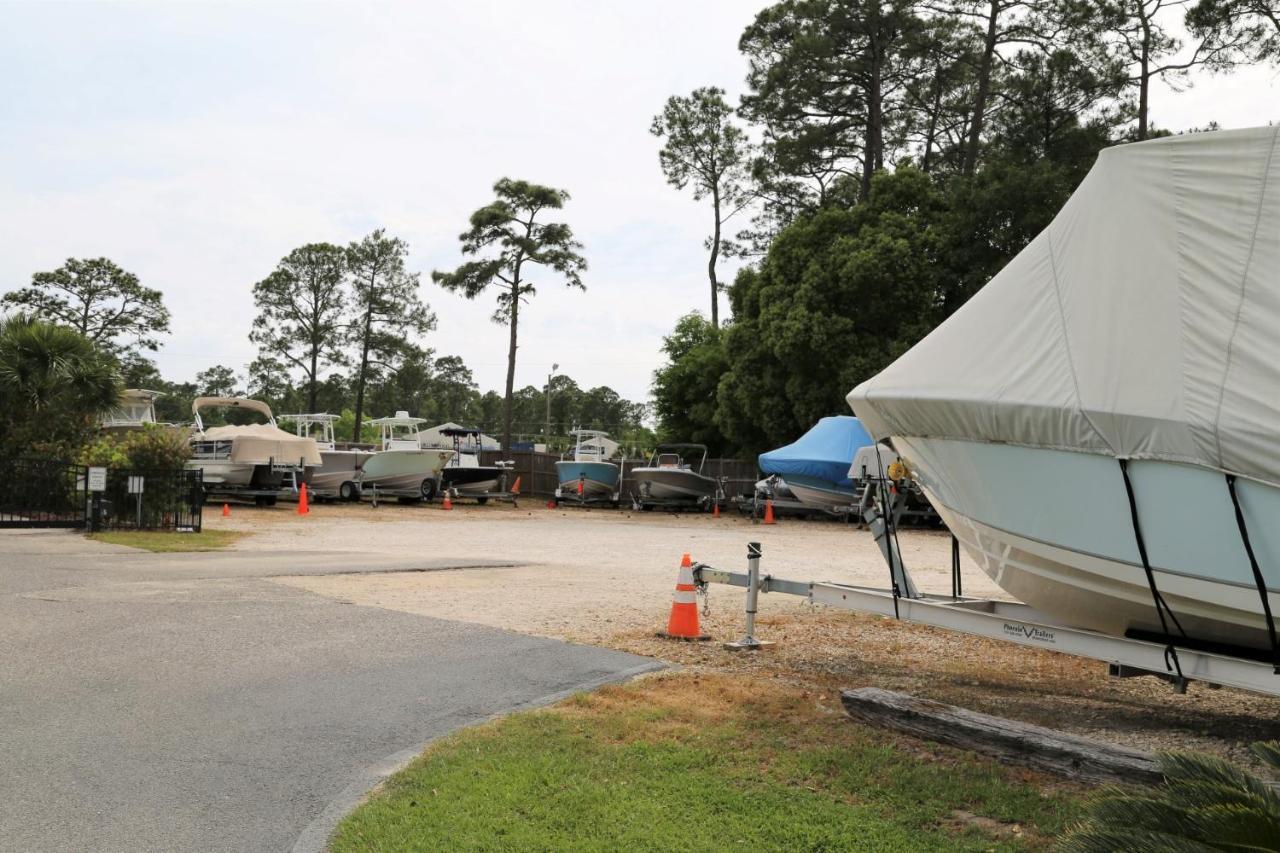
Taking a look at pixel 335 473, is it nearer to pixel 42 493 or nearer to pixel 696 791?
pixel 42 493

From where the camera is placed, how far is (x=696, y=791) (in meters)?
5.51

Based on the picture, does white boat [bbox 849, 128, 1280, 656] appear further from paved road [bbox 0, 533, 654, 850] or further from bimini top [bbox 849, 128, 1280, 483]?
paved road [bbox 0, 533, 654, 850]

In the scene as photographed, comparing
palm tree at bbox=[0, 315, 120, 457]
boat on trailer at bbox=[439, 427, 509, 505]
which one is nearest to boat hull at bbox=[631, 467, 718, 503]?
boat on trailer at bbox=[439, 427, 509, 505]

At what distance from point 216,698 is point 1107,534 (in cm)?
589

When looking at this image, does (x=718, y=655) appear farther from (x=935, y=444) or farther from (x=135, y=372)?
(x=135, y=372)

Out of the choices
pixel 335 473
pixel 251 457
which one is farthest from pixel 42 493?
pixel 335 473

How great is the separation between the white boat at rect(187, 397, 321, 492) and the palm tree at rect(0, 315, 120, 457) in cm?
728

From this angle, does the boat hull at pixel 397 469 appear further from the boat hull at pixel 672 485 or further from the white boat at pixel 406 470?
the boat hull at pixel 672 485

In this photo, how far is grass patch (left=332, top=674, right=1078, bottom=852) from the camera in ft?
16.0

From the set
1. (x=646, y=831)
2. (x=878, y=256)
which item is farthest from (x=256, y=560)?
(x=878, y=256)

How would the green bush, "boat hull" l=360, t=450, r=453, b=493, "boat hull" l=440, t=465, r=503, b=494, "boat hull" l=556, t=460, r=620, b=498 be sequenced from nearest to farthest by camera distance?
the green bush → "boat hull" l=360, t=450, r=453, b=493 → "boat hull" l=556, t=460, r=620, b=498 → "boat hull" l=440, t=465, r=503, b=494

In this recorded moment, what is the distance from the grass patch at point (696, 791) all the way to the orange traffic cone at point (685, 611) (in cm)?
281

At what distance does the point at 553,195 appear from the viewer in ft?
149

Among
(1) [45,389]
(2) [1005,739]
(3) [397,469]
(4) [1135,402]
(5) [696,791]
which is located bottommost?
(5) [696,791]
